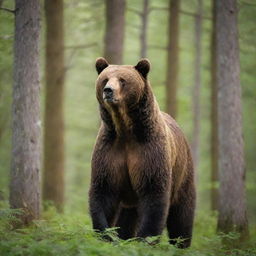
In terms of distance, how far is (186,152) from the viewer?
9164 mm

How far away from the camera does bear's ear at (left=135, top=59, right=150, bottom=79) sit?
293 inches

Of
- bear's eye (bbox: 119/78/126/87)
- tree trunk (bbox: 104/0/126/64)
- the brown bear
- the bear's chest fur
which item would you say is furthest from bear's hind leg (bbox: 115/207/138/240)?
tree trunk (bbox: 104/0/126/64)

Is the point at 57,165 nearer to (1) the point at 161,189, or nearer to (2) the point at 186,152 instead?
(2) the point at 186,152

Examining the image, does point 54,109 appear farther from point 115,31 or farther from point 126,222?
point 126,222

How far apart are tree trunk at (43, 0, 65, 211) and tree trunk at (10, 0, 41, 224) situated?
5.68 metres

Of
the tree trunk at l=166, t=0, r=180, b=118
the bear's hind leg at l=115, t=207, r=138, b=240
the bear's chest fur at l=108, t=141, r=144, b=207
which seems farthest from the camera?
the tree trunk at l=166, t=0, r=180, b=118

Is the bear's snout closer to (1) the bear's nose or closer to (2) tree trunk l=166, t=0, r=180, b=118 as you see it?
(1) the bear's nose

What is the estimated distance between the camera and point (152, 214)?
285 inches

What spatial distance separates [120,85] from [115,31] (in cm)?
599

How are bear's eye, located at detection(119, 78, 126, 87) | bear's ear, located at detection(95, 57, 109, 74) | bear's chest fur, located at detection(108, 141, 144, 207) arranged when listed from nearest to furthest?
bear's eye, located at detection(119, 78, 126, 87), bear's chest fur, located at detection(108, 141, 144, 207), bear's ear, located at detection(95, 57, 109, 74)

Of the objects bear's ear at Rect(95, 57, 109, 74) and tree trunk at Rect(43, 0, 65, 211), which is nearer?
bear's ear at Rect(95, 57, 109, 74)

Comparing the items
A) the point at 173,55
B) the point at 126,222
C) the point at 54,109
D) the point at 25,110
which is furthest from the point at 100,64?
the point at 173,55

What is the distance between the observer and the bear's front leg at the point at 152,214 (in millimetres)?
7230

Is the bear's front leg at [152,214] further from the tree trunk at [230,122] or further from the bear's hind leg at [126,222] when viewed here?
the tree trunk at [230,122]
